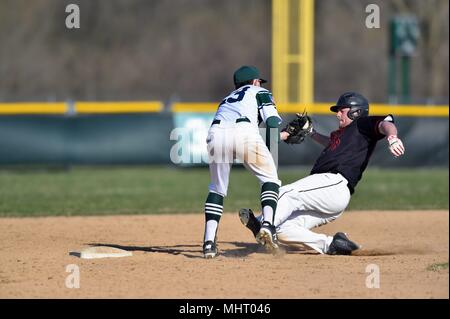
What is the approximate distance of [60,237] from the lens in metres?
9.78

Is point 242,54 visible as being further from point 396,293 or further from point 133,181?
point 396,293

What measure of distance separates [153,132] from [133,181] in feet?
6.91

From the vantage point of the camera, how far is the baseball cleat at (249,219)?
7936mm

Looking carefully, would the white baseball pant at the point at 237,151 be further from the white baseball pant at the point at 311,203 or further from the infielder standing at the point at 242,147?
the white baseball pant at the point at 311,203

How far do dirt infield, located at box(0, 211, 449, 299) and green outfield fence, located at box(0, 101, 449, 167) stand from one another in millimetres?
7080

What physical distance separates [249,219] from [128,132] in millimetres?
11310

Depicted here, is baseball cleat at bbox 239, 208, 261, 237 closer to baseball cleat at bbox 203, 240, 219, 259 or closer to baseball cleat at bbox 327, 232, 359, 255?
baseball cleat at bbox 203, 240, 219, 259

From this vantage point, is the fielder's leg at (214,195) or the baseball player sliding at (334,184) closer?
the fielder's leg at (214,195)

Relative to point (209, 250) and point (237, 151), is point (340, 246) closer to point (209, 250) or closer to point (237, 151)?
point (209, 250)

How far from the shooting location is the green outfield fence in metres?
18.4

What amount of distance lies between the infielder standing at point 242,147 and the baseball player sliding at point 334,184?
0.32 metres

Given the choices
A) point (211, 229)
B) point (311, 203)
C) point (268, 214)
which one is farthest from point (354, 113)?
point (211, 229)

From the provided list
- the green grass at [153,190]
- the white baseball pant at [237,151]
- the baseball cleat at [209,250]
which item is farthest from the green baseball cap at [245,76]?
the green grass at [153,190]
